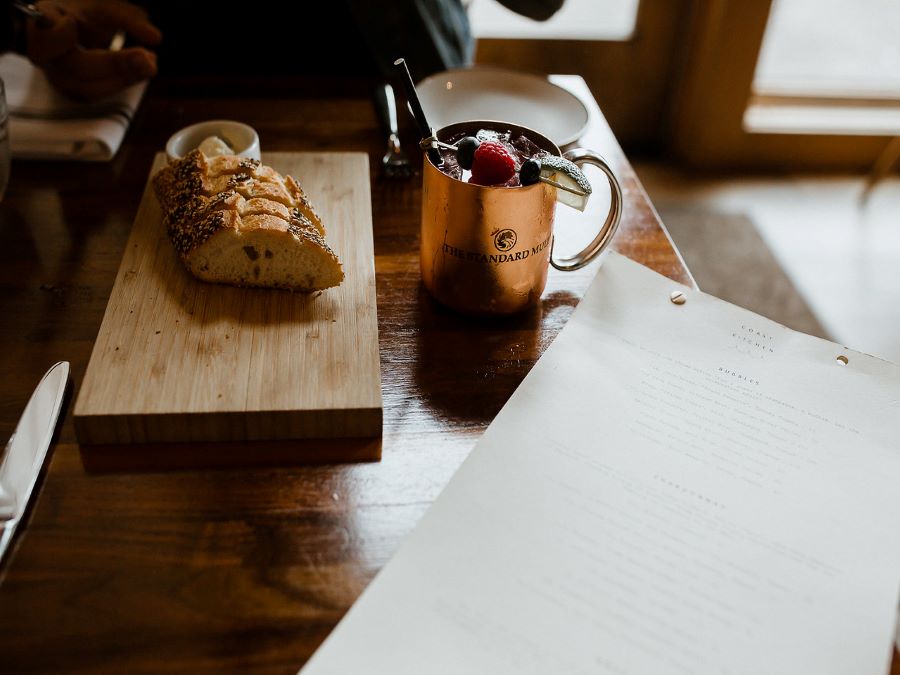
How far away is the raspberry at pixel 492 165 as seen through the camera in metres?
0.77

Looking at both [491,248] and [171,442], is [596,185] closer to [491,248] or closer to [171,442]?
[491,248]

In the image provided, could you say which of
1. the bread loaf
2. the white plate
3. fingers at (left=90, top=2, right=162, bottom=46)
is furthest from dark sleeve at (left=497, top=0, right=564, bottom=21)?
the bread loaf

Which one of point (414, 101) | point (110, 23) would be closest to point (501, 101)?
point (414, 101)

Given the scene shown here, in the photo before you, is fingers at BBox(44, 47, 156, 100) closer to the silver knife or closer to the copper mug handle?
the silver knife

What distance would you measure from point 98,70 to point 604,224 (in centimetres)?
81

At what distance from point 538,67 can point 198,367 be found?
2259 mm

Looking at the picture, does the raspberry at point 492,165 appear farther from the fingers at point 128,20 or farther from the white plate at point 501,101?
the fingers at point 128,20

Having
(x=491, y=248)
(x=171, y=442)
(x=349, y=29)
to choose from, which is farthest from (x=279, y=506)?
(x=349, y=29)

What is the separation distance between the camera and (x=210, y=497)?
2.15ft

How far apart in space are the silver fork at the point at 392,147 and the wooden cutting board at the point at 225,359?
23cm

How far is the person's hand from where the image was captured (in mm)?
1141

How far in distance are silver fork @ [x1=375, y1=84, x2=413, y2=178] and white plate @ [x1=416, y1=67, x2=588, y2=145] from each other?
55 millimetres

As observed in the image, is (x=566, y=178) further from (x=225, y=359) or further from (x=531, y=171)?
(x=225, y=359)

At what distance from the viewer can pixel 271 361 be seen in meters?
0.75
